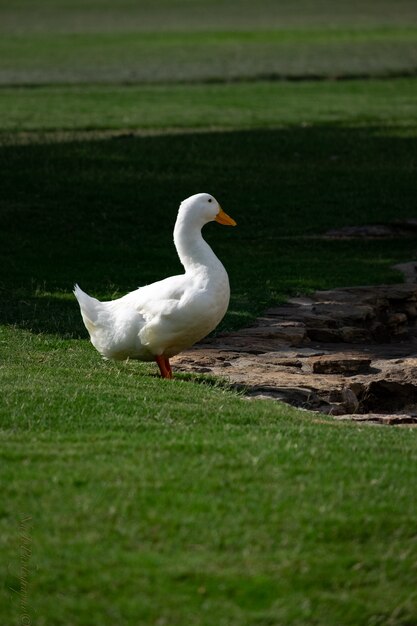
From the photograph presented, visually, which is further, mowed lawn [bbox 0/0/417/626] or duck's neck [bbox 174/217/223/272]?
duck's neck [bbox 174/217/223/272]

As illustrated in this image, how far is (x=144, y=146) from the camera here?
23.8m

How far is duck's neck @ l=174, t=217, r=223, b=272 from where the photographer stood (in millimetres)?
9406

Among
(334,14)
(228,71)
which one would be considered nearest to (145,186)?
(228,71)

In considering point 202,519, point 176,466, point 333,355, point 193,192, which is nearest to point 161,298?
point 333,355

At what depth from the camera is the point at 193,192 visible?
1966 centimetres

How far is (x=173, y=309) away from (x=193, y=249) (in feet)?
1.98

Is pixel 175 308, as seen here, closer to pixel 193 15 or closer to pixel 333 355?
pixel 333 355

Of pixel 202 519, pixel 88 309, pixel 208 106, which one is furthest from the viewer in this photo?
pixel 208 106

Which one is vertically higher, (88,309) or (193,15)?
(193,15)

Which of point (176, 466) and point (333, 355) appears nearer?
point (176, 466)

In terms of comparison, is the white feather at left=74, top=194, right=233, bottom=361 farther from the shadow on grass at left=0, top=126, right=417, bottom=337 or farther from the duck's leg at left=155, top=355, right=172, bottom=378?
the shadow on grass at left=0, top=126, right=417, bottom=337

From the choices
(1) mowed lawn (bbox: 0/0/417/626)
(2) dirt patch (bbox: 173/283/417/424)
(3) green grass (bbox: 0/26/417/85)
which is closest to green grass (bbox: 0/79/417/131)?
(3) green grass (bbox: 0/26/417/85)

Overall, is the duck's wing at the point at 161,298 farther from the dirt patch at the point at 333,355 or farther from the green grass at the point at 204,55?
the green grass at the point at 204,55

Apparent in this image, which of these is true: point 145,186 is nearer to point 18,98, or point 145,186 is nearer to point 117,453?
point 117,453
